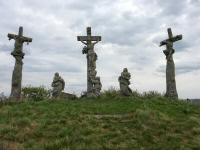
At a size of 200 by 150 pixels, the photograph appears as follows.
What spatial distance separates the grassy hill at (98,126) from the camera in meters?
15.5

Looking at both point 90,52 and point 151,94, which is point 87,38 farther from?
point 151,94

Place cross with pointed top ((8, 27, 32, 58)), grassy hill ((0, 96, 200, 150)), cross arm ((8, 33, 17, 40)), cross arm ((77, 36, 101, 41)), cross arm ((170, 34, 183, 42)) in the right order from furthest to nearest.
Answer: cross arm ((77, 36, 101, 41))
cross arm ((170, 34, 183, 42))
cross arm ((8, 33, 17, 40))
cross with pointed top ((8, 27, 32, 58))
grassy hill ((0, 96, 200, 150))

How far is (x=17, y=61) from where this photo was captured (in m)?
26.3

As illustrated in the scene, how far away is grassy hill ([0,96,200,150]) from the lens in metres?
15.5

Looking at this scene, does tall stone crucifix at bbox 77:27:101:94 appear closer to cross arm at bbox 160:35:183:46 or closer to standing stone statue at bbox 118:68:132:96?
standing stone statue at bbox 118:68:132:96

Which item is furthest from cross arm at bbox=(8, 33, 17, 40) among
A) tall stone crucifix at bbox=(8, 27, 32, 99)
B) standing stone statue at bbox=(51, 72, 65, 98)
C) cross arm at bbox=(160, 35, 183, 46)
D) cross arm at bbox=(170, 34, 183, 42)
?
cross arm at bbox=(170, 34, 183, 42)

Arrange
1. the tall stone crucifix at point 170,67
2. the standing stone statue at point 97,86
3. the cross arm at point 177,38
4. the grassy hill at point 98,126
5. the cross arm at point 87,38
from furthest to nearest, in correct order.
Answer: the cross arm at point 87,38, the cross arm at point 177,38, the tall stone crucifix at point 170,67, the standing stone statue at point 97,86, the grassy hill at point 98,126

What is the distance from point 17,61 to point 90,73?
16.0 feet

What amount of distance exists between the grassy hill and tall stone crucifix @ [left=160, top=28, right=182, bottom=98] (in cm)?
453

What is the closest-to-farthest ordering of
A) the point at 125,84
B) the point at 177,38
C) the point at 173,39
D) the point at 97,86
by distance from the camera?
the point at 125,84, the point at 97,86, the point at 177,38, the point at 173,39

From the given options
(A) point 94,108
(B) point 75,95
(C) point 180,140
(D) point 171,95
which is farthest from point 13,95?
(C) point 180,140

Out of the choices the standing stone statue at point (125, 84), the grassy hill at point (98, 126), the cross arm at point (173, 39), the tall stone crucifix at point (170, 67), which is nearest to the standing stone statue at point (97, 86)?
the standing stone statue at point (125, 84)

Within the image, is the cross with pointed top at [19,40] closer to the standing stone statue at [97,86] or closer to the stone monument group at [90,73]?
the stone monument group at [90,73]

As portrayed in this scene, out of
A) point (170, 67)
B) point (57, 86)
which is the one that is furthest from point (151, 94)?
point (57, 86)
